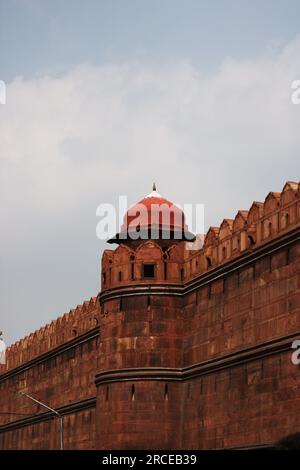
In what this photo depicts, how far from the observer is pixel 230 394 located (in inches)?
1902

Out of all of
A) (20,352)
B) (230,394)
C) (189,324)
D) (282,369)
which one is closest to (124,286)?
(189,324)

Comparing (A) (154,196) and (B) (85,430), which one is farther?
(B) (85,430)

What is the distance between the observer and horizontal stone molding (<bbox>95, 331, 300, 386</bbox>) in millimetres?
44562

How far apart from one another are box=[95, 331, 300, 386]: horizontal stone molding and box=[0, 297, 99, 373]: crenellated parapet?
11.2 m

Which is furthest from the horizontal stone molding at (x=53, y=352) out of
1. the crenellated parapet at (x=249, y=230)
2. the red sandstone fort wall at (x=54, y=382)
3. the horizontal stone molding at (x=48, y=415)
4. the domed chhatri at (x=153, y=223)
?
the crenellated parapet at (x=249, y=230)

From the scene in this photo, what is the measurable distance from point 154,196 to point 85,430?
1458 cm

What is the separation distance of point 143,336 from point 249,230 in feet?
26.0

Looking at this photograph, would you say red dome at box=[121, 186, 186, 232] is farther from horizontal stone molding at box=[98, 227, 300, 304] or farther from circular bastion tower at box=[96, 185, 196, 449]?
horizontal stone molding at box=[98, 227, 300, 304]

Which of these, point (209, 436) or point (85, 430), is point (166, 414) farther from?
point (85, 430)

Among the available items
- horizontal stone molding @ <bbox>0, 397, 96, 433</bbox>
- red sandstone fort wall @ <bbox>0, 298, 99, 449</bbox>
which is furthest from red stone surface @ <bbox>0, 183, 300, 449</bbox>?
red sandstone fort wall @ <bbox>0, 298, 99, 449</bbox>

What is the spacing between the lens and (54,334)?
7262cm

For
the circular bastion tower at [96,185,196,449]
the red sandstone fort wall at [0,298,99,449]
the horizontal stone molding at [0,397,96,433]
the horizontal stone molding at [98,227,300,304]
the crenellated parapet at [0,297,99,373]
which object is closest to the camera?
the horizontal stone molding at [98,227,300,304]

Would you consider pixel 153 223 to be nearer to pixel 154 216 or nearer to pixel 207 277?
pixel 154 216

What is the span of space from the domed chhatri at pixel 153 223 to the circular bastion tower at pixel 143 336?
4cm
